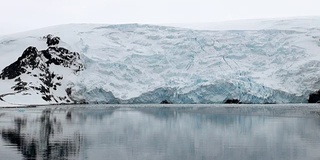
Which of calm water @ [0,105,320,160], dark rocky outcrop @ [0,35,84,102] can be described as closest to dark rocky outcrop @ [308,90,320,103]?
dark rocky outcrop @ [0,35,84,102]

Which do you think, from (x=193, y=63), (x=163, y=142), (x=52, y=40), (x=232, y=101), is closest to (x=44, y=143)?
(x=163, y=142)

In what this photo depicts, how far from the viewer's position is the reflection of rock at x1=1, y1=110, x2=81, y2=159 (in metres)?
17.7

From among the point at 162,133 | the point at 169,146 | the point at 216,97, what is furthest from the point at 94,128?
the point at 216,97

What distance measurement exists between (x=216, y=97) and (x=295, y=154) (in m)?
47.3

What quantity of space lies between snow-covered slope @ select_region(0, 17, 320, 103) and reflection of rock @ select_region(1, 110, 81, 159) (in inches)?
1567

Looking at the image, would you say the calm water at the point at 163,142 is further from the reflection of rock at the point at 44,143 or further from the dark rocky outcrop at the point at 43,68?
the dark rocky outcrop at the point at 43,68

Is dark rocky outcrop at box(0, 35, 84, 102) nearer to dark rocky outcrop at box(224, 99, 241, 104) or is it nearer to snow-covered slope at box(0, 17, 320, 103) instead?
snow-covered slope at box(0, 17, 320, 103)

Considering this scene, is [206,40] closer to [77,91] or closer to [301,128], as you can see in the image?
[77,91]

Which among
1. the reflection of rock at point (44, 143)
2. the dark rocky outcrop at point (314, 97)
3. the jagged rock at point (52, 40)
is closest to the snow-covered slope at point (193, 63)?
the dark rocky outcrop at point (314, 97)

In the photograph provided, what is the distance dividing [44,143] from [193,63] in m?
52.2

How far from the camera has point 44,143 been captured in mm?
21078

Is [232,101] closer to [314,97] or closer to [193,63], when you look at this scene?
[193,63]

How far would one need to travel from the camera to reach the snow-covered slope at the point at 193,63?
64500 mm

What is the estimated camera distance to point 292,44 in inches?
2788
